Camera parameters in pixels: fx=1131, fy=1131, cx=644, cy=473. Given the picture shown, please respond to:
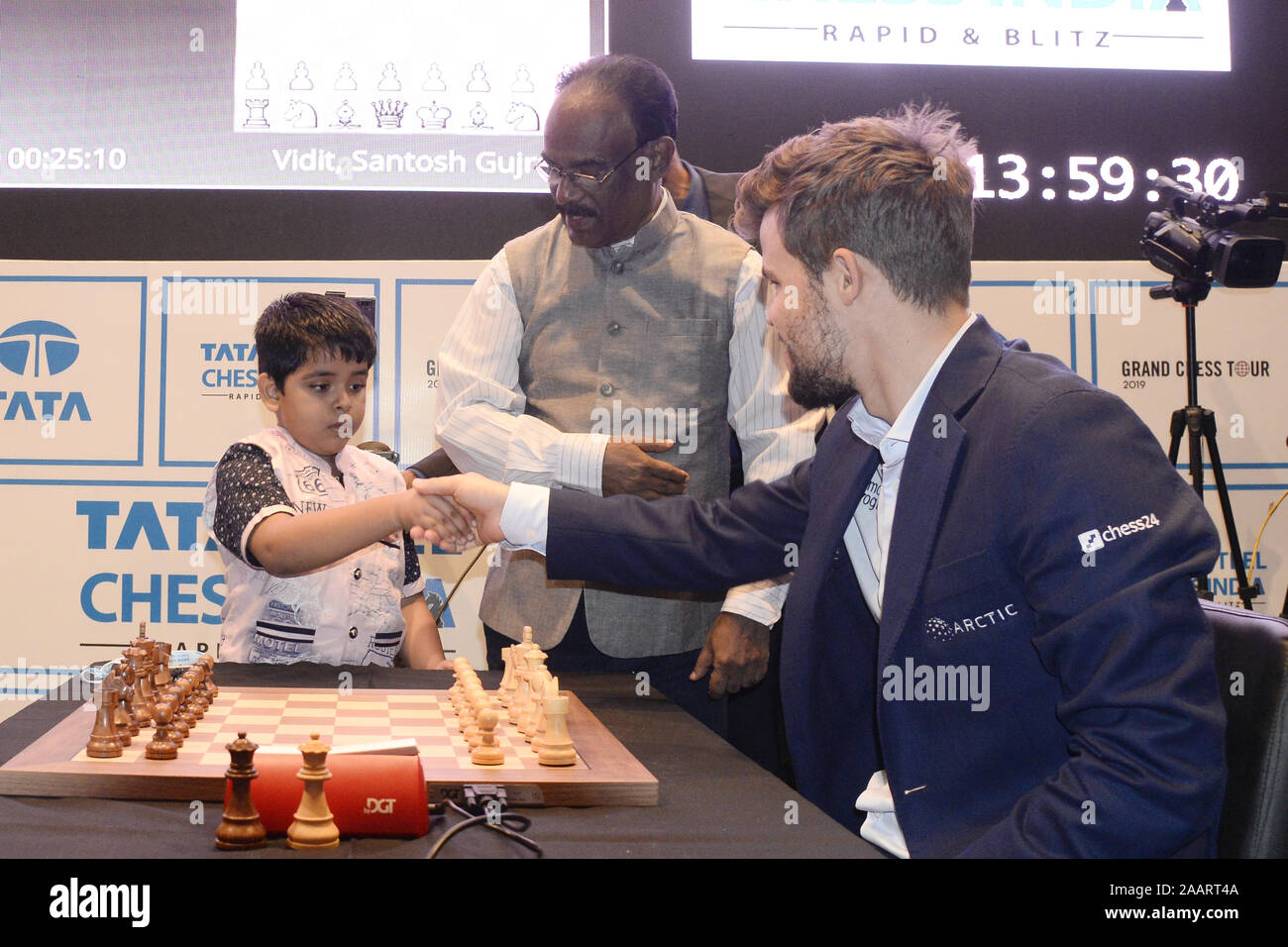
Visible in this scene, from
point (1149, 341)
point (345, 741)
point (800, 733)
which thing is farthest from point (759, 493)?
point (1149, 341)

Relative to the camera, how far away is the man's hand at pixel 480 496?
6.78 ft

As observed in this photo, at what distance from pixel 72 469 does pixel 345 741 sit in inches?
115

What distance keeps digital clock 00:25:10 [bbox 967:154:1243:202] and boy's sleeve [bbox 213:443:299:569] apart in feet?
10.8

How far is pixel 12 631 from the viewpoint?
3891mm

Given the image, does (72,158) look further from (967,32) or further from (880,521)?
(880,521)

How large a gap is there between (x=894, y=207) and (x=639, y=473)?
2.68 feet

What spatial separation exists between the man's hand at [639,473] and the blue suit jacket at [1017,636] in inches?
19.0

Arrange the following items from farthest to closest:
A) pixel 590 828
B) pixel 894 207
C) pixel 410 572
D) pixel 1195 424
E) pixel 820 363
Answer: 1. pixel 1195 424
2. pixel 410 572
3. pixel 820 363
4. pixel 894 207
5. pixel 590 828

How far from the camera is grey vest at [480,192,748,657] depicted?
2463mm

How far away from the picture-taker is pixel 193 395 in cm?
402

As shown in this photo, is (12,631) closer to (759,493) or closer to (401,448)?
(401,448)

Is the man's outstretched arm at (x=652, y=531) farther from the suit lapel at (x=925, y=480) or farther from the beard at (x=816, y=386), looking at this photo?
the suit lapel at (x=925, y=480)

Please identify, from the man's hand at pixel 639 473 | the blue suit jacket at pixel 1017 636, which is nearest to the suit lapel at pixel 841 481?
the blue suit jacket at pixel 1017 636

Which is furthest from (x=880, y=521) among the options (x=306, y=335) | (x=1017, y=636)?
(x=306, y=335)
